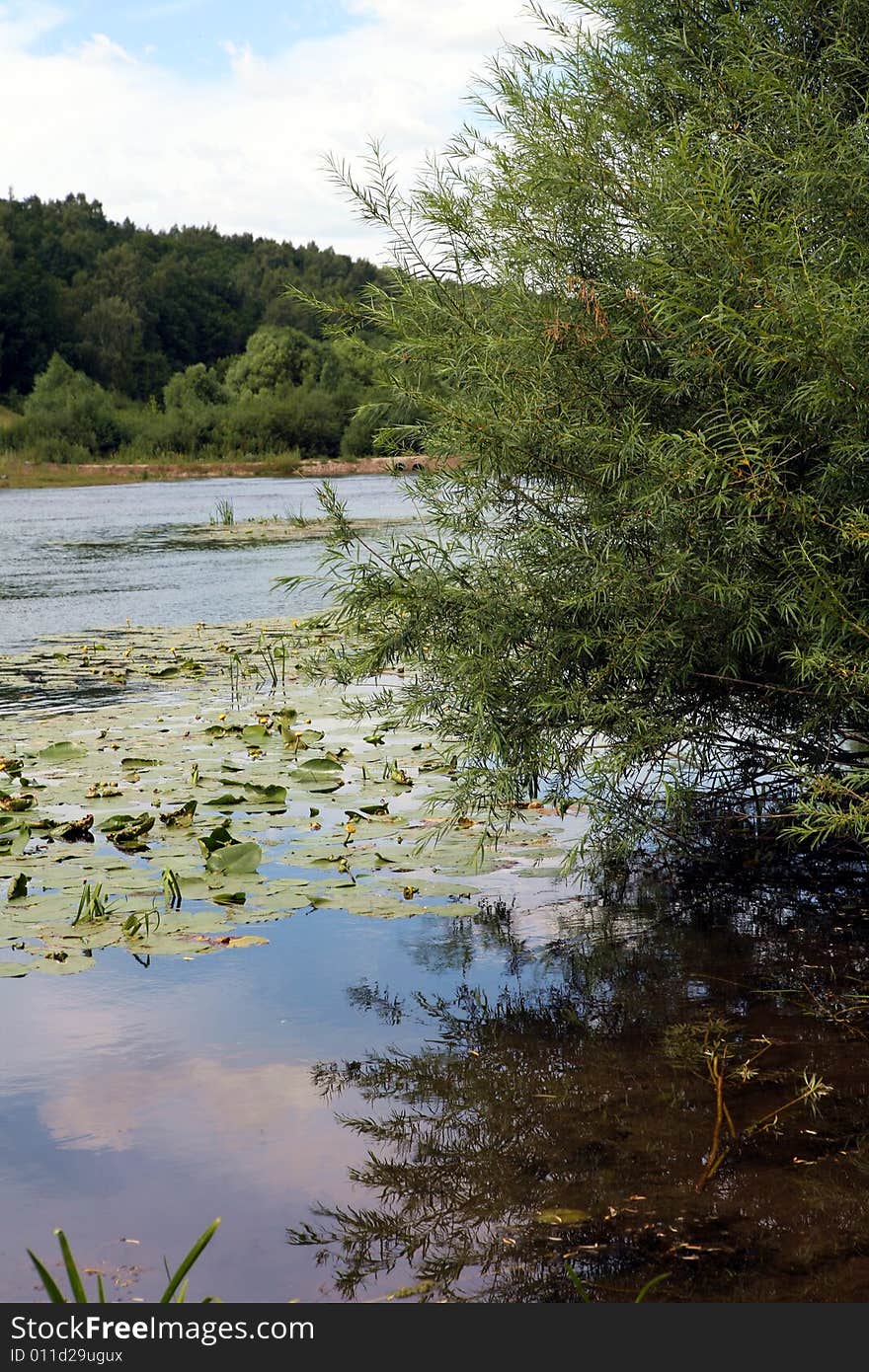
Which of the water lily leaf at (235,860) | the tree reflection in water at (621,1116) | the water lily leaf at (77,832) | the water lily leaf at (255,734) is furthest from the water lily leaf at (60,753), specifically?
the tree reflection in water at (621,1116)


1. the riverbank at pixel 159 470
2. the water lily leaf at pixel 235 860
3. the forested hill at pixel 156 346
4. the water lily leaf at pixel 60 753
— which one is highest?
the forested hill at pixel 156 346

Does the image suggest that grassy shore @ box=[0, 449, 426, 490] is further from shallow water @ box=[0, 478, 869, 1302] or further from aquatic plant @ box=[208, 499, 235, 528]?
shallow water @ box=[0, 478, 869, 1302]

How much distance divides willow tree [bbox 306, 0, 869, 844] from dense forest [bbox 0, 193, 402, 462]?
52.3m

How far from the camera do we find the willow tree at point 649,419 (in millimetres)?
5148

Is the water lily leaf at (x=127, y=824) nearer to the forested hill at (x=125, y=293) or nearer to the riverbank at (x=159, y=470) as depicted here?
the riverbank at (x=159, y=470)

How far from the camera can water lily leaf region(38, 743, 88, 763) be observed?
918cm

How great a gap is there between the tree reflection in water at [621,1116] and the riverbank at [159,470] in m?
59.7

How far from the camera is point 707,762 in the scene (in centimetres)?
632

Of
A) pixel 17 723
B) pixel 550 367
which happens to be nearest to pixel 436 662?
pixel 550 367

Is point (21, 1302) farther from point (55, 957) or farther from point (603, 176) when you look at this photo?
point (603, 176)

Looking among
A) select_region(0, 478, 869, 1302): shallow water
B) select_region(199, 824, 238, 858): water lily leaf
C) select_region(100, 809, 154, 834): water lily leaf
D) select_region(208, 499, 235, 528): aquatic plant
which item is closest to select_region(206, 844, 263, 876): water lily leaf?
select_region(199, 824, 238, 858): water lily leaf

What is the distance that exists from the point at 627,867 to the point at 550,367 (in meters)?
2.81

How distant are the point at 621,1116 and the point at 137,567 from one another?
69.4 ft

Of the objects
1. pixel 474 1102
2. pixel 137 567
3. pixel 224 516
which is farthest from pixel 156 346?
pixel 474 1102
